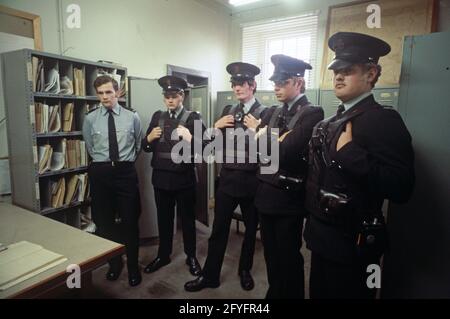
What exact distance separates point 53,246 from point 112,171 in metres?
0.93

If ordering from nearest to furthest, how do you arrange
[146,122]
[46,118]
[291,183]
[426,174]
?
[426,174] < [291,183] < [46,118] < [146,122]

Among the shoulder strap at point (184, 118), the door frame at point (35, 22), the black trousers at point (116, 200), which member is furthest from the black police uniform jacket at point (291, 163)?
the door frame at point (35, 22)

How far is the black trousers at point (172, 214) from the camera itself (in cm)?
242

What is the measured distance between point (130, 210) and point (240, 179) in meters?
0.93

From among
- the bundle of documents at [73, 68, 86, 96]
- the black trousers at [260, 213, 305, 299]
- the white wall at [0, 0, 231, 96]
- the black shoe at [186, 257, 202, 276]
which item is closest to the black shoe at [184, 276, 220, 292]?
the black shoe at [186, 257, 202, 276]

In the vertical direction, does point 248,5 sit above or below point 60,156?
above

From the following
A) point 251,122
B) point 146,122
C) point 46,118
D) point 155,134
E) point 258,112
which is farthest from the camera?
point 146,122

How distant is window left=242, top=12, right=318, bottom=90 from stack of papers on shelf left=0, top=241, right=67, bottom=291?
3.70 meters

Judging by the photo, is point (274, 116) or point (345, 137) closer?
point (345, 137)

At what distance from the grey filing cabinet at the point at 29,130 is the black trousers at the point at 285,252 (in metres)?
Answer: 1.69

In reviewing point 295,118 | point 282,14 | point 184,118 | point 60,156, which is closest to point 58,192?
point 60,156

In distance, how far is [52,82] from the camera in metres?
2.25

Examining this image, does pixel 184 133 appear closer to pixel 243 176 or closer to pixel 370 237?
pixel 243 176

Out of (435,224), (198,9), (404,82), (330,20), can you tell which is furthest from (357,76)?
(198,9)
